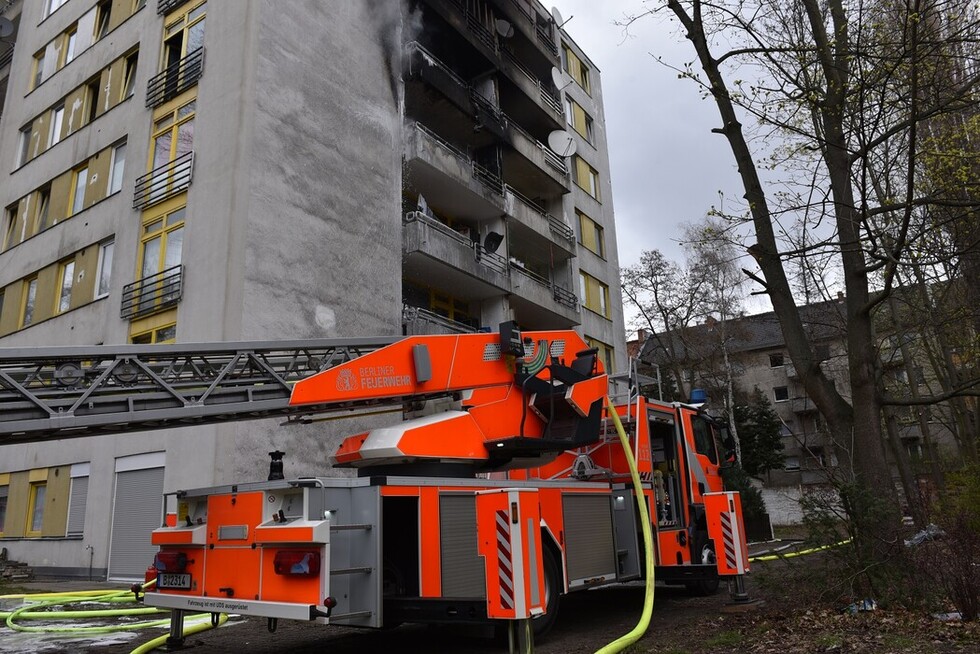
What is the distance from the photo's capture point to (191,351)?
21.5ft

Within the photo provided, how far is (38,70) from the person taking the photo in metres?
25.9

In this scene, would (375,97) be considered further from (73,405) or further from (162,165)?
(73,405)

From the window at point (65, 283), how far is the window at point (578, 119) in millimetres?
20302

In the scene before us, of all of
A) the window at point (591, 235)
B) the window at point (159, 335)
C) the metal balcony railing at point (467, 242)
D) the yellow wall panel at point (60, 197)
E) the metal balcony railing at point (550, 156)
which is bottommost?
the window at point (159, 335)

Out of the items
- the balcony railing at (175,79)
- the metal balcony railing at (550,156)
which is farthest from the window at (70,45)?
the metal balcony railing at (550,156)

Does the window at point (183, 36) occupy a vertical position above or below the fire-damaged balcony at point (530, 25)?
below

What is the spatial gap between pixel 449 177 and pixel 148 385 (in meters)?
16.6

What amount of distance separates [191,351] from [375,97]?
16.2m

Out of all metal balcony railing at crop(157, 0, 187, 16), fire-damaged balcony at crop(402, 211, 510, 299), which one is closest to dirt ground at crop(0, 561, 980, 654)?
fire-damaged balcony at crop(402, 211, 510, 299)

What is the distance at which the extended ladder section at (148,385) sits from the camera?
5.67 metres

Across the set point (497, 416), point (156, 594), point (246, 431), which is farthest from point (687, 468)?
point (246, 431)

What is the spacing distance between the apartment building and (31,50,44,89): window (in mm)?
107

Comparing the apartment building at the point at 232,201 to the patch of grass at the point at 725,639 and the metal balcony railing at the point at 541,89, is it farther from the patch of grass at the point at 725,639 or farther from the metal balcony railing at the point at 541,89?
the patch of grass at the point at 725,639

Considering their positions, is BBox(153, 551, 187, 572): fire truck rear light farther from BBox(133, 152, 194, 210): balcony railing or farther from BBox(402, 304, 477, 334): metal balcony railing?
BBox(402, 304, 477, 334): metal balcony railing
